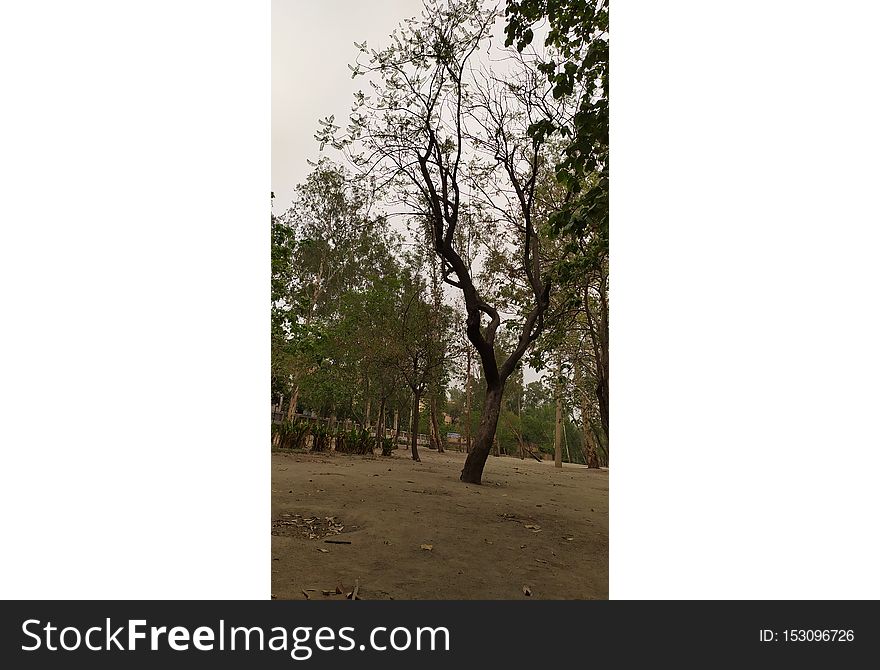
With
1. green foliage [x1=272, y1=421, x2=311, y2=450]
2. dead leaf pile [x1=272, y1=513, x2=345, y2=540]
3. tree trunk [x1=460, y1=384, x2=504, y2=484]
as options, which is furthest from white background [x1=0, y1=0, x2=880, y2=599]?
green foliage [x1=272, y1=421, x2=311, y2=450]

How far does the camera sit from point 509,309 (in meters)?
6.49

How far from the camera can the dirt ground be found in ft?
6.29

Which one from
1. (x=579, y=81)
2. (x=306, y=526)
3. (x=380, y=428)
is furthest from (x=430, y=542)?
(x=380, y=428)

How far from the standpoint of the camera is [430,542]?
2498 mm

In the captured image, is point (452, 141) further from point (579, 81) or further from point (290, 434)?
→ point (290, 434)

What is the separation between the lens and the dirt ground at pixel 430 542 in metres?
1.92

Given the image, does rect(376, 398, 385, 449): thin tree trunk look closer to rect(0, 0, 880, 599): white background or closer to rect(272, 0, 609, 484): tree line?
rect(272, 0, 609, 484): tree line
